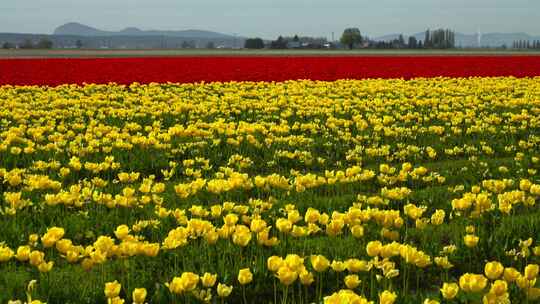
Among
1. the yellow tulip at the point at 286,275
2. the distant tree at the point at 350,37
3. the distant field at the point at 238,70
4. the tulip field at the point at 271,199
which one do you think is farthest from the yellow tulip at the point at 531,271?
the distant tree at the point at 350,37

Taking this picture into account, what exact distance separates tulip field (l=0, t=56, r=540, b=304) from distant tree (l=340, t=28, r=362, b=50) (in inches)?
4879

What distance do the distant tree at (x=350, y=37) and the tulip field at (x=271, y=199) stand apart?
124m

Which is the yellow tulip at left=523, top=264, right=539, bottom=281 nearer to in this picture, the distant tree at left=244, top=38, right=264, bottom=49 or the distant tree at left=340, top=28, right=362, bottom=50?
the distant tree at left=340, top=28, right=362, bottom=50

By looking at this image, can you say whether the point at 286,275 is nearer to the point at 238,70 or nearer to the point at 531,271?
the point at 531,271

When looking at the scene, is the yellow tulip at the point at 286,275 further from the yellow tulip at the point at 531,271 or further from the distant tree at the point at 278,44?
the distant tree at the point at 278,44

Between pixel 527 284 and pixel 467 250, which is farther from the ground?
pixel 527 284

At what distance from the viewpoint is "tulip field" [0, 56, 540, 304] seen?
168 inches

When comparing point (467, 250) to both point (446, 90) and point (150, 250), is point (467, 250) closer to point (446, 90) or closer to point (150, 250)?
point (150, 250)

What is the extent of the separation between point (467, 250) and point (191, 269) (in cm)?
241

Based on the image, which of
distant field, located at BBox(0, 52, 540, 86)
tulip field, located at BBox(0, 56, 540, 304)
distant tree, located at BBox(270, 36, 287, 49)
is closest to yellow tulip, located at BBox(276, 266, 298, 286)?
tulip field, located at BBox(0, 56, 540, 304)

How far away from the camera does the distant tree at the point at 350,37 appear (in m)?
144


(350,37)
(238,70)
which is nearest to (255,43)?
(350,37)

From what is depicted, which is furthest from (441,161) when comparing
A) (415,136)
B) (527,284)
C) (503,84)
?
(503,84)

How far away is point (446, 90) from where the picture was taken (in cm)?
2034
